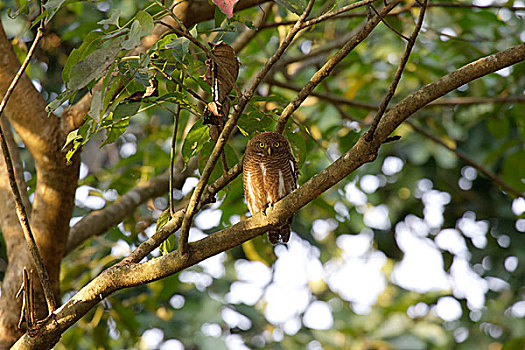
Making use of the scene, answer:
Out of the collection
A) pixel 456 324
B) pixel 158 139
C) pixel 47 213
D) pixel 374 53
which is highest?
pixel 374 53

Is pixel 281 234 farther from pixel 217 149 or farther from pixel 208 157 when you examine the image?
pixel 217 149

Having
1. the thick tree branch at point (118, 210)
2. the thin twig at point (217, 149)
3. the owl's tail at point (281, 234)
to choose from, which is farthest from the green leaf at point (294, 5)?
the thick tree branch at point (118, 210)

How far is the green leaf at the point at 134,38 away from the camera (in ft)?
5.58

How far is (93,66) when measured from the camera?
1868mm

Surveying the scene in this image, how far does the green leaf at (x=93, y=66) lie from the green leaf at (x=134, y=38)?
0.14 meters

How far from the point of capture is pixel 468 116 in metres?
5.63

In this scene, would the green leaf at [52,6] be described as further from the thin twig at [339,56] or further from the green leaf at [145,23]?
the thin twig at [339,56]

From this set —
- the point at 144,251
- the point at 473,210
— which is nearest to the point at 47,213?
the point at 144,251

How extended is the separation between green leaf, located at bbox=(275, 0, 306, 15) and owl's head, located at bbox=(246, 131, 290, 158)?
29.8 inches

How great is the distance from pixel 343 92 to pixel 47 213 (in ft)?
11.1

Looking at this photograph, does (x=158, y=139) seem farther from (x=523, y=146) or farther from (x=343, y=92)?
(x=523, y=146)

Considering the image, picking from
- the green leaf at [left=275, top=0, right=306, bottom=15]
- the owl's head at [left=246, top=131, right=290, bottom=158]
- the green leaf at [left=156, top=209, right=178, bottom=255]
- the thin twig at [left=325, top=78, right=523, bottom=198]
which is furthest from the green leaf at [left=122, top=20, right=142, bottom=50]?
the thin twig at [left=325, top=78, right=523, bottom=198]

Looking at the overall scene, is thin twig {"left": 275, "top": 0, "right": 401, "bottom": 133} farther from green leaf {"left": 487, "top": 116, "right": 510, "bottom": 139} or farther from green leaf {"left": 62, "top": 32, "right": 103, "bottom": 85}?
green leaf {"left": 487, "top": 116, "right": 510, "bottom": 139}

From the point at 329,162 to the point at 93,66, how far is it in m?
2.69
